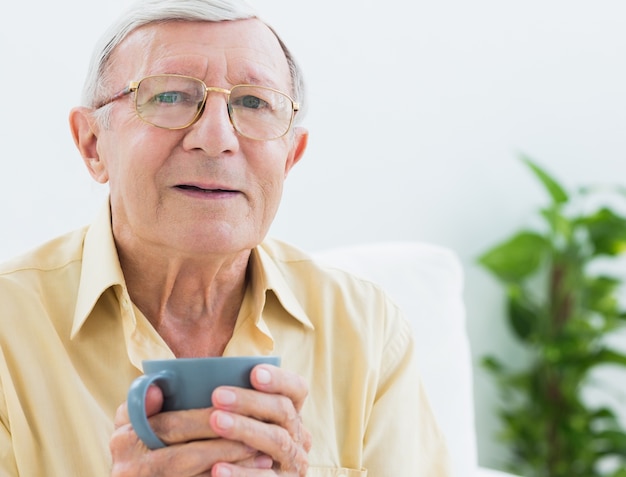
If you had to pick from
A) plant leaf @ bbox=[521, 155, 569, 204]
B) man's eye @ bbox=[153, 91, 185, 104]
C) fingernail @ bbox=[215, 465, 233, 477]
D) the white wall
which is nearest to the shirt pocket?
fingernail @ bbox=[215, 465, 233, 477]

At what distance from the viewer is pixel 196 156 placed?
1.24m

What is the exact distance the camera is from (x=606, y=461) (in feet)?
11.3

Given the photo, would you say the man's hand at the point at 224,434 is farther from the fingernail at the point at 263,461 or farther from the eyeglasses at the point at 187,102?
the eyeglasses at the point at 187,102

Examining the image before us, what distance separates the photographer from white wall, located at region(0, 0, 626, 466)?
182 cm

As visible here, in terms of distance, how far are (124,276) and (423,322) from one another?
70 centimetres

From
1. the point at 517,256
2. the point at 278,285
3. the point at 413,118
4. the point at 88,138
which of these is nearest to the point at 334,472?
the point at 278,285

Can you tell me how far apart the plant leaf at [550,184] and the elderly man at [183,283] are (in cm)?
169

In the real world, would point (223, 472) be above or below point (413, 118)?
below

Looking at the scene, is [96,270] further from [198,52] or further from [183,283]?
[198,52]

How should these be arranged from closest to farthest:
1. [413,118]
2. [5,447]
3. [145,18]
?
[5,447] < [145,18] < [413,118]

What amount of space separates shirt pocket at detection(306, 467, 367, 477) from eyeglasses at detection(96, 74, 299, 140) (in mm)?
516

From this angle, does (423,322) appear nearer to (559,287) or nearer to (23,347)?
(23,347)

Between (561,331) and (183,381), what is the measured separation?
7.72ft

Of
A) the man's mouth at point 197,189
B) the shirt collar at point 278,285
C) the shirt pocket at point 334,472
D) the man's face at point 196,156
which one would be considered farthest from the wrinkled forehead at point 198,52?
the shirt pocket at point 334,472
